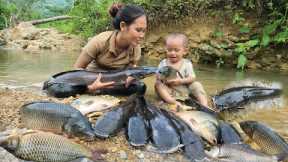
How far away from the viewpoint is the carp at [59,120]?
4.64 m

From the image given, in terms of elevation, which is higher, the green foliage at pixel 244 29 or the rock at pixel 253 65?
the green foliage at pixel 244 29

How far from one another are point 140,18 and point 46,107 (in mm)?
1828

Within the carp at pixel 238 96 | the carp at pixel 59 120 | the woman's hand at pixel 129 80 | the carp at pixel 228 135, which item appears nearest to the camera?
the carp at pixel 59 120

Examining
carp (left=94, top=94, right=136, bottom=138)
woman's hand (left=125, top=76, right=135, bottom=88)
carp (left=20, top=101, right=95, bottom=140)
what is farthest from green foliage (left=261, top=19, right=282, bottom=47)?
carp (left=20, top=101, right=95, bottom=140)

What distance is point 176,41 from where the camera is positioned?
6.20 meters

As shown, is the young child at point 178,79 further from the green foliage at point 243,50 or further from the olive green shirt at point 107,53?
the green foliage at point 243,50

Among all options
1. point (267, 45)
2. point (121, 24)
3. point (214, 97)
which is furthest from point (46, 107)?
point (267, 45)

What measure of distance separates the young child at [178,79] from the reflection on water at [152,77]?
0.61m

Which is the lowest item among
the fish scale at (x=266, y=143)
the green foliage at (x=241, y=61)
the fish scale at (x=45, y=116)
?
the green foliage at (x=241, y=61)

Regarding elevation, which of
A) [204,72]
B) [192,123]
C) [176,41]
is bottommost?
[204,72]

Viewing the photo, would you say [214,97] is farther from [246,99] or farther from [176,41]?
[176,41]

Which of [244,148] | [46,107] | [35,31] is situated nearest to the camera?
[244,148]

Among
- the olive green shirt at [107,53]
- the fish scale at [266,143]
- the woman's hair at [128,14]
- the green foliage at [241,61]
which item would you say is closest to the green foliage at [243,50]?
the green foliage at [241,61]

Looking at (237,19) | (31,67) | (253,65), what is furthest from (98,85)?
(237,19)
